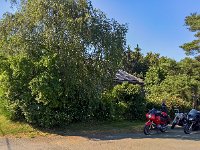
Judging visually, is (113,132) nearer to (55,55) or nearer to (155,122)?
(155,122)

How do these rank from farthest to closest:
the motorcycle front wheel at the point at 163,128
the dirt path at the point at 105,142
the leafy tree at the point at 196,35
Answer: the leafy tree at the point at 196,35 < the motorcycle front wheel at the point at 163,128 < the dirt path at the point at 105,142

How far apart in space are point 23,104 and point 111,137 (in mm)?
3932

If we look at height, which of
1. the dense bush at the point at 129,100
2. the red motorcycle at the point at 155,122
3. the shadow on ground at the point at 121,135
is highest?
the dense bush at the point at 129,100

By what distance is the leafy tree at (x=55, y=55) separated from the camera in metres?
15.2

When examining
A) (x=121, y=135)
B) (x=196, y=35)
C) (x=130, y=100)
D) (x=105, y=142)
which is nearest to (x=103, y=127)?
(x=121, y=135)

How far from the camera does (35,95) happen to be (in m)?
15.2

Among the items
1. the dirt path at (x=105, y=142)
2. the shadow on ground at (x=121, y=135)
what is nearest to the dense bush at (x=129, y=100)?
the shadow on ground at (x=121, y=135)

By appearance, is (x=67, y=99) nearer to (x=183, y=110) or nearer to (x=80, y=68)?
(x=80, y=68)

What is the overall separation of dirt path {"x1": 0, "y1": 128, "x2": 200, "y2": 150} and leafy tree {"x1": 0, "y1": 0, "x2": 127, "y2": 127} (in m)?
1.95

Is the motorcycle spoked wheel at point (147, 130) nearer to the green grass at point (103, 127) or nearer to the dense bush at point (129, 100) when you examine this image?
the green grass at point (103, 127)

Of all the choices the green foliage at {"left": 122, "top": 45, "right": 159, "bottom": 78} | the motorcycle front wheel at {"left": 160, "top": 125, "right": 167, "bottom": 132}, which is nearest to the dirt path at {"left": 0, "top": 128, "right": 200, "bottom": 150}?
the motorcycle front wheel at {"left": 160, "top": 125, "right": 167, "bottom": 132}

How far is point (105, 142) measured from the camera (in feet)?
44.1

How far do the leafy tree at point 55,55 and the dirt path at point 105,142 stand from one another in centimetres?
195

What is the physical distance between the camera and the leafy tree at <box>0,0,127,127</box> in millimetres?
15164
